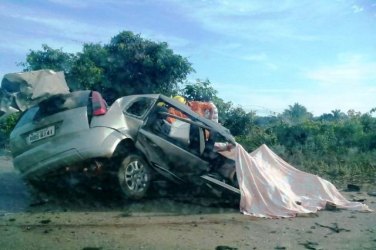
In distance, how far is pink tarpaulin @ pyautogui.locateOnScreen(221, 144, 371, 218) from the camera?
20.7 ft

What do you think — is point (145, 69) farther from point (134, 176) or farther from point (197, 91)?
point (134, 176)

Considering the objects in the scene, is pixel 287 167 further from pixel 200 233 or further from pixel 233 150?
pixel 200 233

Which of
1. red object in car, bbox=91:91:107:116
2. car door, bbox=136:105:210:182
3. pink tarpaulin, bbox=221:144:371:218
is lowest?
pink tarpaulin, bbox=221:144:371:218

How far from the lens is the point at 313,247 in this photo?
454 centimetres

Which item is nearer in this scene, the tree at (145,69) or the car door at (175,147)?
the car door at (175,147)

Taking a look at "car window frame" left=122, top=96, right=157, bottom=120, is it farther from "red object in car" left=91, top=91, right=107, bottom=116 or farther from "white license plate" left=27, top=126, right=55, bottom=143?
"white license plate" left=27, top=126, right=55, bottom=143

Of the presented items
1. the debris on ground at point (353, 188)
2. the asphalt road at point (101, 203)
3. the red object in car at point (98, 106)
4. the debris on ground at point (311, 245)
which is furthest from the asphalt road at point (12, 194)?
the debris on ground at point (353, 188)

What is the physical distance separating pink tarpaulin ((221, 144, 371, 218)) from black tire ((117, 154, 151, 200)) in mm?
1467

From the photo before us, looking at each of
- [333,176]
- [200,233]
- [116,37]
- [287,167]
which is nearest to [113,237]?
[200,233]

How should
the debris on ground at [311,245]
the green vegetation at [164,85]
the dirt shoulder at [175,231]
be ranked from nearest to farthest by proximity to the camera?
the dirt shoulder at [175,231] → the debris on ground at [311,245] → the green vegetation at [164,85]

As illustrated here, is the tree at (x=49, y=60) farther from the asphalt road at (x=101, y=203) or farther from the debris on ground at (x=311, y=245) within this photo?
the debris on ground at (x=311, y=245)

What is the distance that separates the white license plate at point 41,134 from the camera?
5.76 m

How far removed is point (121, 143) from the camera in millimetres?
6133

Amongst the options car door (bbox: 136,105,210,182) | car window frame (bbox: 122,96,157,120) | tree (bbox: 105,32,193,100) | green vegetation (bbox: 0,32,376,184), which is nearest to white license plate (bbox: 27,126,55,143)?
car window frame (bbox: 122,96,157,120)
